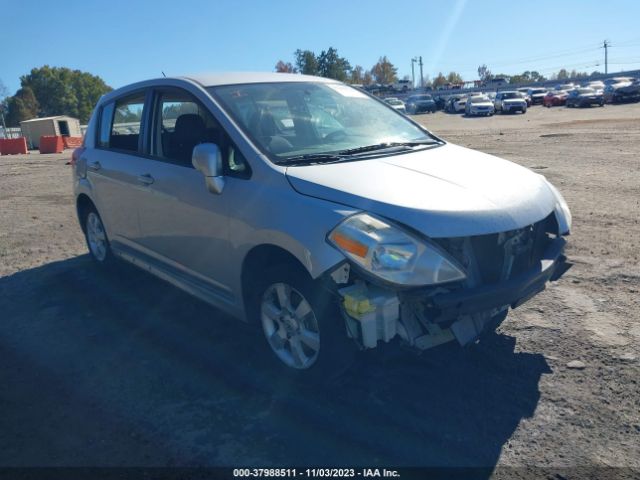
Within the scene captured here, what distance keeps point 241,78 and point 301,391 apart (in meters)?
2.46

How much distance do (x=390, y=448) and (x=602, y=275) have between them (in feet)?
10.5

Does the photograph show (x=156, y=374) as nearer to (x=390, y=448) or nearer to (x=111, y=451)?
(x=111, y=451)

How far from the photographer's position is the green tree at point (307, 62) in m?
99.7

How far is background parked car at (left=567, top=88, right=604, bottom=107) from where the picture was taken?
4150cm

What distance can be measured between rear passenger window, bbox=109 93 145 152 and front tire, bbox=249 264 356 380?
216 centimetres

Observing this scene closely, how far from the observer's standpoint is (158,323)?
4.61 meters

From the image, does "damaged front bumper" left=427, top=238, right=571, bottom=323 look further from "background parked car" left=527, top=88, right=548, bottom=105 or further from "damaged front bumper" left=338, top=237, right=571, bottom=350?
"background parked car" left=527, top=88, right=548, bottom=105

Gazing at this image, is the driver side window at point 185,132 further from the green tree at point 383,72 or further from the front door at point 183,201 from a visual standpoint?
the green tree at point 383,72

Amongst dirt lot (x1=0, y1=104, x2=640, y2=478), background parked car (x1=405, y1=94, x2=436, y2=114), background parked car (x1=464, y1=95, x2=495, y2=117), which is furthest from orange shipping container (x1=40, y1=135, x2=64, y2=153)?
background parked car (x1=405, y1=94, x2=436, y2=114)

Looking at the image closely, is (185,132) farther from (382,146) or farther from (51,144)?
(51,144)

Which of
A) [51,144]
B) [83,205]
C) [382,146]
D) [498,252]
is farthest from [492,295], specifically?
[51,144]

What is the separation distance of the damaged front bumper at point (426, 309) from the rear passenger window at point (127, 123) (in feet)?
9.36

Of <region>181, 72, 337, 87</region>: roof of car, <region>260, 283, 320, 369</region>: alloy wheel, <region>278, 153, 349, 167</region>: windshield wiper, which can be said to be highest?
<region>181, 72, 337, 87</region>: roof of car

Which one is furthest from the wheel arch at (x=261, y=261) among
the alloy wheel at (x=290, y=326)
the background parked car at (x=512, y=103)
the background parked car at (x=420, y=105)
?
the background parked car at (x=420, y=105)
